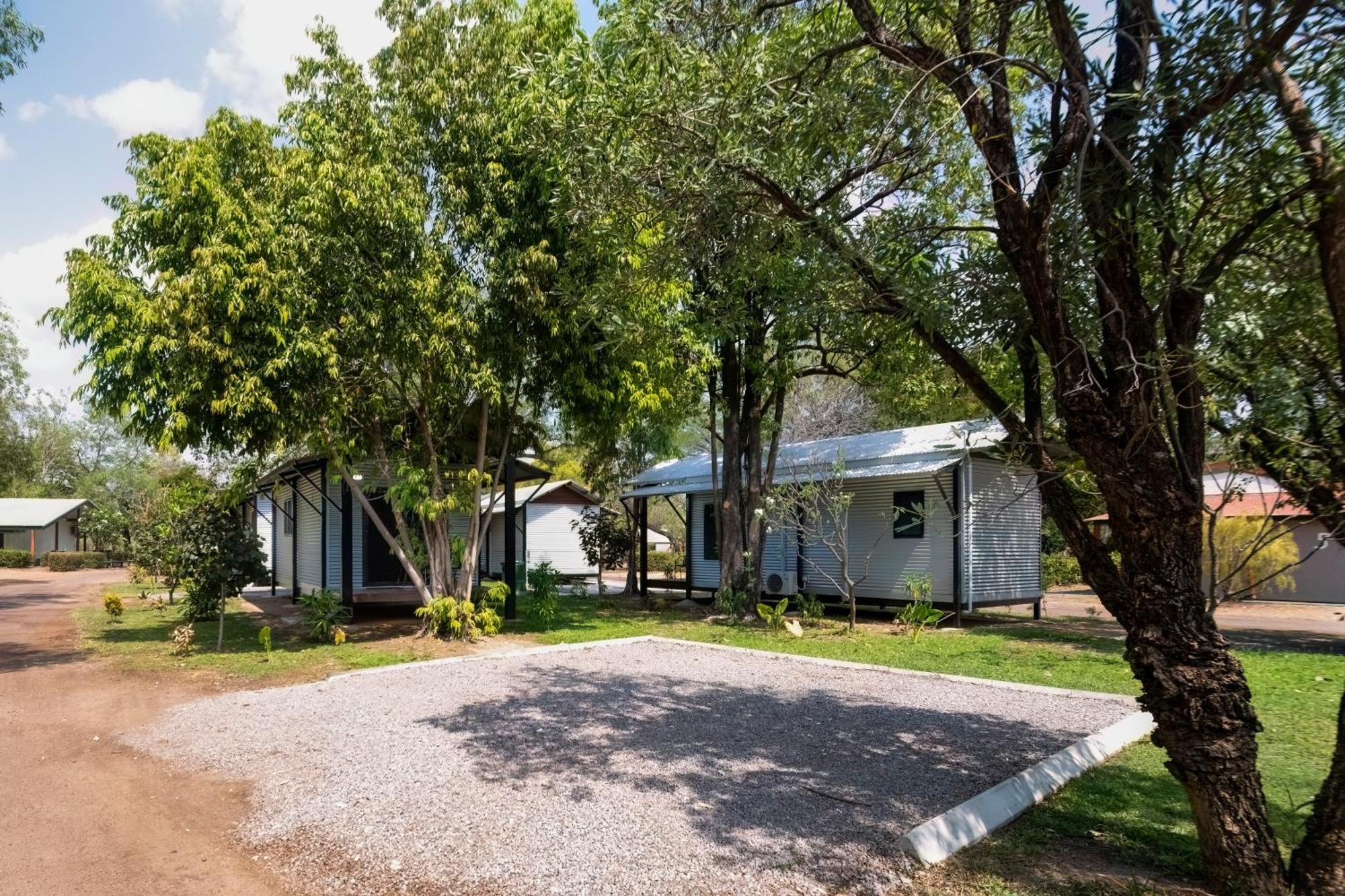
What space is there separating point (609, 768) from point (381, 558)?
12.0 meters

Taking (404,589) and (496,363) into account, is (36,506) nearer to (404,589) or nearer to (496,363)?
(404,589)

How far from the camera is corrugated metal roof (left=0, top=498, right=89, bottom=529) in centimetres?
3916

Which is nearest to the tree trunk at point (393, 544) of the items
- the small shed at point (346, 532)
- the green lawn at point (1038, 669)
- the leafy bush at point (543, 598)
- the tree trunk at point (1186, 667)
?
the small shed at point (346, 532)

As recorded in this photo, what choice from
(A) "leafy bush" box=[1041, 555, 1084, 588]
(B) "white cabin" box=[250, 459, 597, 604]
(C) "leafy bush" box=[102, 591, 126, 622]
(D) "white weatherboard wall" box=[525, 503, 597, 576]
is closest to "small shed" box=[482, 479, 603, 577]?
(D) "white weatherboard wall" box=[525, 503, 597, 576]

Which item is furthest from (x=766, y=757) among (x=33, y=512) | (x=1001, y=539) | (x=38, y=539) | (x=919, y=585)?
(x=38, y=539)

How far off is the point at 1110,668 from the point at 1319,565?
16330 mm

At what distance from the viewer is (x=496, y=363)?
11750 millimetres

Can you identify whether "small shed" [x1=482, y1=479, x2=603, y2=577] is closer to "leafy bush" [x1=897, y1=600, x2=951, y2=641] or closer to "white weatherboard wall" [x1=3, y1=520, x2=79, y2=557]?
"leafy bush" [x1=897, y1=600, x2=951, y2=641]

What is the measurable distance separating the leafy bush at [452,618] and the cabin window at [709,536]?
862 centimetres

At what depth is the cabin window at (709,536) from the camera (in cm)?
2058

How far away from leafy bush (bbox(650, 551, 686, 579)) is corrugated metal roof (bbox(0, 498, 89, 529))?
29.1 meters

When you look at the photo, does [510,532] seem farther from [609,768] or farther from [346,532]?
[609,768]

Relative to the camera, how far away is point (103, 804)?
530 cm

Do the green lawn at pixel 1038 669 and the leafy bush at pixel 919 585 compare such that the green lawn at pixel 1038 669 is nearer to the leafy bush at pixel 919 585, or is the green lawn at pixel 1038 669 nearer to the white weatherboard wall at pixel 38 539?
the leafy bush at pixel 919 585
